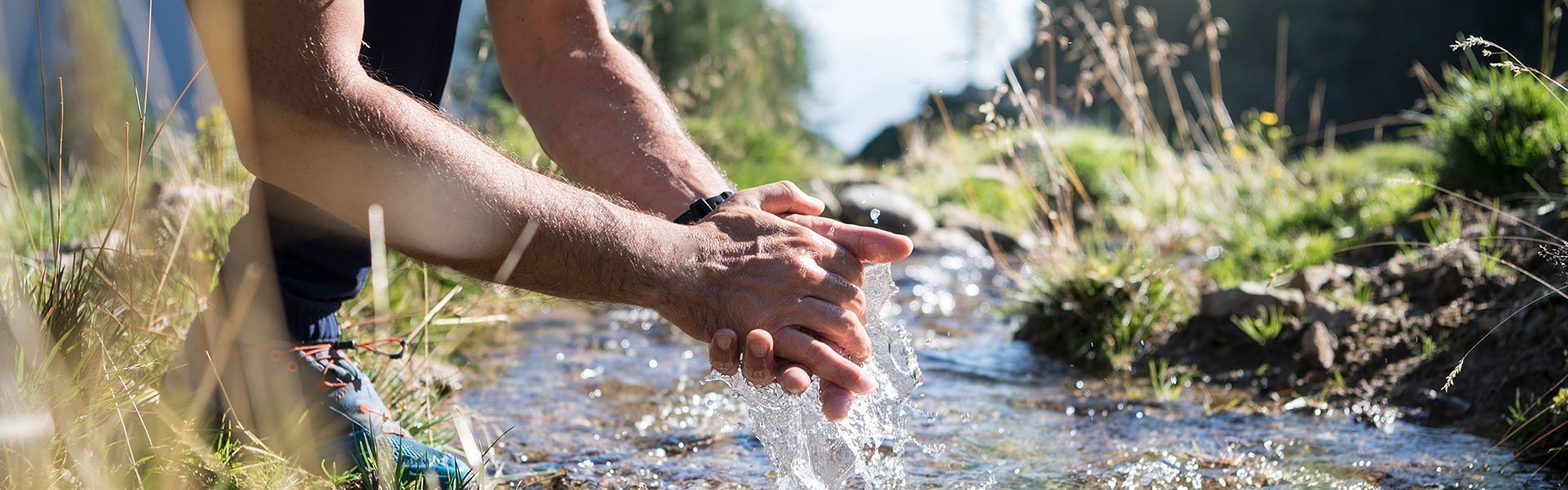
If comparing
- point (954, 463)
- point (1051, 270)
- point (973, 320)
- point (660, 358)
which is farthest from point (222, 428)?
point (973, 320)

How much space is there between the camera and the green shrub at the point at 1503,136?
3443 mm

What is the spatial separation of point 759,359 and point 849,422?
528 mm

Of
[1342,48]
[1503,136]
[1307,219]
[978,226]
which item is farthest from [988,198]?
[1342,48]

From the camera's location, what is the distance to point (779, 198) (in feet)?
6.31

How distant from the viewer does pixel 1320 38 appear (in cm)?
2442

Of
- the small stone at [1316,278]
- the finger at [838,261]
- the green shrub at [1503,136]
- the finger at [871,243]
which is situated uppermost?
the green shrub at [1503,136]

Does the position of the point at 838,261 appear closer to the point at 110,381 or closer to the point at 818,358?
the point at 818,358

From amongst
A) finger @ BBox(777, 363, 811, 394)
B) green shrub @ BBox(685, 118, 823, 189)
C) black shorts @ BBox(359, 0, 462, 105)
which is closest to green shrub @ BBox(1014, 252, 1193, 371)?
finger @ BBox(777, 363, 811, 394)

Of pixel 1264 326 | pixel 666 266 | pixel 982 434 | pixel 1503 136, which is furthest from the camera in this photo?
pixel 1503 136

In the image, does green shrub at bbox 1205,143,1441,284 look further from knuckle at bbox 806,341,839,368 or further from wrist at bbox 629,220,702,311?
wrist at bbox 629,220,702,311

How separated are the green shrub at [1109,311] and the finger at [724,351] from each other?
1862 mm

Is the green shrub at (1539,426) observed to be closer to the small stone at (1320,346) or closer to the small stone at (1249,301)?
the small stone at (1320,346)

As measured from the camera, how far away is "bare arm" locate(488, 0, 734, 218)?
6.69ft

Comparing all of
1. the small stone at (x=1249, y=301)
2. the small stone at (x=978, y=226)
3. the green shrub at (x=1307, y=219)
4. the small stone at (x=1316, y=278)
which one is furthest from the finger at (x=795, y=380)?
the small stone at (x=978, y=226)
